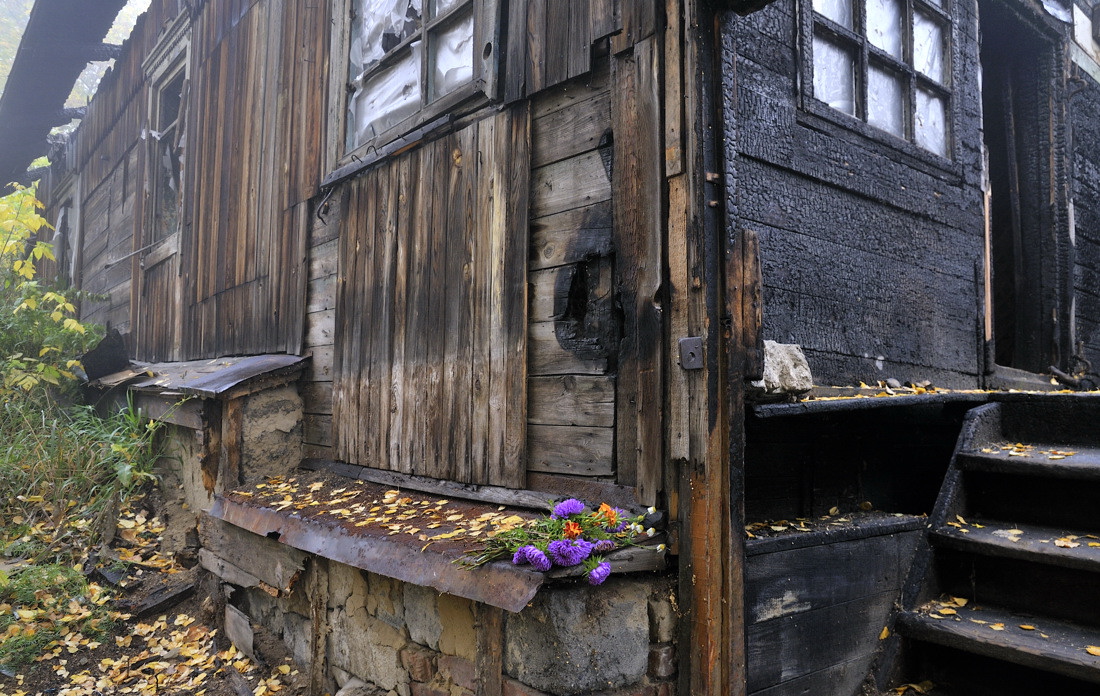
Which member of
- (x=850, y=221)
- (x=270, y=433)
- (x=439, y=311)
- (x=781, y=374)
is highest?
(x=850, y=221)

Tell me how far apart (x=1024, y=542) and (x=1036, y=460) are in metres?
0.40

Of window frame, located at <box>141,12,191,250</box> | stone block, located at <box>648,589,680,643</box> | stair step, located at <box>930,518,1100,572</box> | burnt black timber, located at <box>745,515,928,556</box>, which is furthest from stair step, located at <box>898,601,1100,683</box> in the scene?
window frame, located at <box>141,12,191,250</box>

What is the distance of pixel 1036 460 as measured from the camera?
2.91 m

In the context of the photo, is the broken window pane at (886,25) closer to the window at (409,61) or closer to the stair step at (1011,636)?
the window at (409,61)

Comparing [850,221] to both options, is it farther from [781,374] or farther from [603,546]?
[603,546]

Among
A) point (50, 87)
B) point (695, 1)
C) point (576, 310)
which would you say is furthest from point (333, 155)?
point (50, 87)

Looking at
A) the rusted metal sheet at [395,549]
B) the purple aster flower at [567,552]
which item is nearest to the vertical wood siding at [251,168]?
the rusted metal sheet at [395,549]

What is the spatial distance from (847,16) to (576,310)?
233cm

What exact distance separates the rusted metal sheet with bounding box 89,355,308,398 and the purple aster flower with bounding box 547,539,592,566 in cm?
278

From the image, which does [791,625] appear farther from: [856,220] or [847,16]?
[847,16]

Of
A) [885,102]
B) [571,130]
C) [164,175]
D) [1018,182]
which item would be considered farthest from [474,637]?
[164,175]

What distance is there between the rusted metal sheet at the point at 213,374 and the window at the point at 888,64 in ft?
11.7

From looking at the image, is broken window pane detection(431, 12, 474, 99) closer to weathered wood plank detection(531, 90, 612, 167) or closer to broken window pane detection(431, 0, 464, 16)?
broken window pane detection(431, 0, 464, 16)

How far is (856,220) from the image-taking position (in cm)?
357
